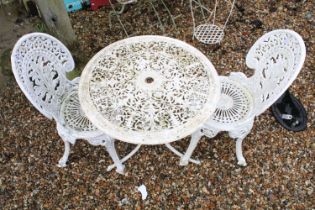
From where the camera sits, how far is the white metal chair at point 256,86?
2.61 metres

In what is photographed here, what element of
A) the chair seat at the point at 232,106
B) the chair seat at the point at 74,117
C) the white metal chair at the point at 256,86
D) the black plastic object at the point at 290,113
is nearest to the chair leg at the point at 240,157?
the white metal chair at the point at 256,86

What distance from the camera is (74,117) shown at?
9.51ft

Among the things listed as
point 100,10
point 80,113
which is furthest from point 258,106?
point 100,10

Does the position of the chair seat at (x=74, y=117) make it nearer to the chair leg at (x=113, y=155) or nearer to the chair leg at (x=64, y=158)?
the chair leg at (x=113, y=155)

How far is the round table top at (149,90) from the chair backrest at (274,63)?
0.40 m

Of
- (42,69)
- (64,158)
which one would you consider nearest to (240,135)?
(64,158)

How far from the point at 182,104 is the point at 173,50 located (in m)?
0.57

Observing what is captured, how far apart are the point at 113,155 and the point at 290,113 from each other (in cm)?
180

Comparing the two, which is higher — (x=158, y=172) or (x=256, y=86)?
(x=256, y=86)

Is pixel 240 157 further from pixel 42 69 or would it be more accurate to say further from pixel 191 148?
pixel 42 69

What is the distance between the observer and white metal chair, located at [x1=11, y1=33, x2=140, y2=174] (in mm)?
2576

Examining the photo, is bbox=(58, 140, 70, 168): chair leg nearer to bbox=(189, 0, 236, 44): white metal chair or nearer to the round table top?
the round table top

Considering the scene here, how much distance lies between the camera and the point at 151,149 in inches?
131

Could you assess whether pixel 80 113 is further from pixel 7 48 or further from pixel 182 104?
pixel 7 48
